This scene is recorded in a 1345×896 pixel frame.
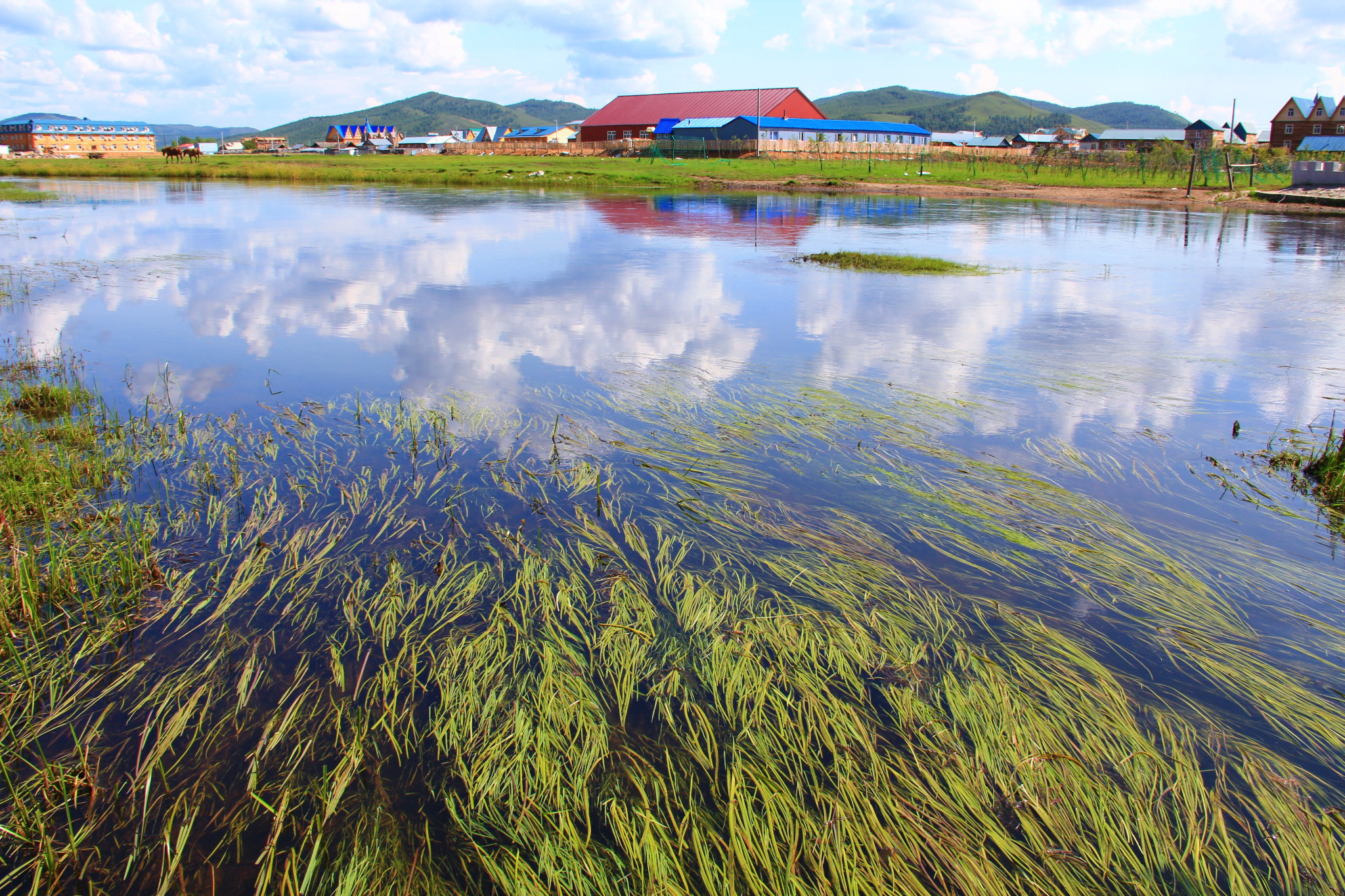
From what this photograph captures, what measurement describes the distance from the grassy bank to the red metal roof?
3044 cm

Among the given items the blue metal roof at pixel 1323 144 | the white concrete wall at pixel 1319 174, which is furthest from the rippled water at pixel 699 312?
the blue metal roof at pixel 1323 144

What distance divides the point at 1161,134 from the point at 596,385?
142418mm

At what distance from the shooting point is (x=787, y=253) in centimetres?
1781

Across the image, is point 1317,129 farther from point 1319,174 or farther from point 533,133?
point 533,133

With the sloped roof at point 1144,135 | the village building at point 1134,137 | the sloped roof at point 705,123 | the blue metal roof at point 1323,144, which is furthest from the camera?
the sloped roof at point 1144,135

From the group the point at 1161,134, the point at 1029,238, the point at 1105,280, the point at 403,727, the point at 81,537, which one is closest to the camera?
the point at 403,727

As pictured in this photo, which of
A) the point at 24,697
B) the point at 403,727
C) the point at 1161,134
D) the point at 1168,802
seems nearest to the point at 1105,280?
the point at 1168,802

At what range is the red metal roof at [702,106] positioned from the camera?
86.7 metres

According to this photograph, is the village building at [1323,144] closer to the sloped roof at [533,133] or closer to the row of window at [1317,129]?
the row of window at [1317,129]

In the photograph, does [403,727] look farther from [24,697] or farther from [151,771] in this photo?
[24,697]

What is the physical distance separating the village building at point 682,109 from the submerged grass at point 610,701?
8624 cm

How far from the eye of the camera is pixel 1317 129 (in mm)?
88625

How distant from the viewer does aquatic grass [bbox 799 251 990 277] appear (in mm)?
15266

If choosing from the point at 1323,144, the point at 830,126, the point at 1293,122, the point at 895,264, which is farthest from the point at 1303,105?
the point at 895,264
